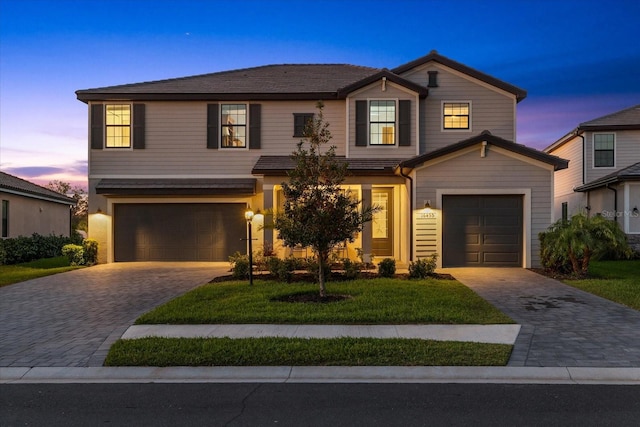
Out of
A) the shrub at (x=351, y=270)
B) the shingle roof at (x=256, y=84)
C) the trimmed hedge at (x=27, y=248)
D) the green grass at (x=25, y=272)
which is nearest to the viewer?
the shrub at (x=351, y=270)

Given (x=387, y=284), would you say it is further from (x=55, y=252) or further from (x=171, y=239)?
(x=55, y=252)

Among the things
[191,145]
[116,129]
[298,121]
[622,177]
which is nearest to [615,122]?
[622,177]

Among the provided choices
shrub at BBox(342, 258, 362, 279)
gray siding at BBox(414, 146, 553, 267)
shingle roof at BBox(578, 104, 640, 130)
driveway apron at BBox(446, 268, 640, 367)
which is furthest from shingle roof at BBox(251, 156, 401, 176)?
shingle roof at BBox(578, 104, 640, 130)

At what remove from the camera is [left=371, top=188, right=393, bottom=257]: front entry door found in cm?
1797

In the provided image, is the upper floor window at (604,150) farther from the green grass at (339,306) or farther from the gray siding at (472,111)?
the green grass at (339,306)

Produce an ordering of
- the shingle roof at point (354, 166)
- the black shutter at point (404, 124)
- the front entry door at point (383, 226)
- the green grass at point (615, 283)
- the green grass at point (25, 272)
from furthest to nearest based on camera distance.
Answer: the front entry door at point (383, 226), the black shutter at point (404, 124), the shingle roof at point (354, 166), the green grass at point (25, 272), the green grass at point (615, 283)

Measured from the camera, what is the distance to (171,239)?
57.7 ft

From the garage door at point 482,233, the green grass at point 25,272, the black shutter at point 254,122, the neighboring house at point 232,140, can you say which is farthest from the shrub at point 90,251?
the garage door at point 482,233

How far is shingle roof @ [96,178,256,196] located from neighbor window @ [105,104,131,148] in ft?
5.02

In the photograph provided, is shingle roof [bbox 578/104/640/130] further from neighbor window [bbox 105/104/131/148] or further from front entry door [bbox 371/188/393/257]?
neighbor window [bbox 105/104/131/148]

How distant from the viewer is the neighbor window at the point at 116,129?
57.9 feet

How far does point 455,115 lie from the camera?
17.7 m
